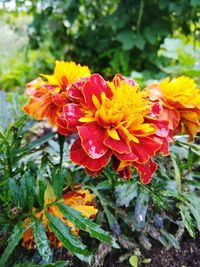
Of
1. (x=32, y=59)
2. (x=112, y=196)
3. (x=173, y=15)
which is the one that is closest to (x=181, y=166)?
(x=112, y=196)

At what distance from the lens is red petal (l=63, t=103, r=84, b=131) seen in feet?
2.09

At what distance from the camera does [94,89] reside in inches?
25.9

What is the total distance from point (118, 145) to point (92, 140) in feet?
0.13

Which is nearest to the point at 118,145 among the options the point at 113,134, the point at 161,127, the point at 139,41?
the point at 113,134

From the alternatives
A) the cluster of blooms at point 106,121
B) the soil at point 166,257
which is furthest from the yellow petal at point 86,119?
the soil at point 166,257

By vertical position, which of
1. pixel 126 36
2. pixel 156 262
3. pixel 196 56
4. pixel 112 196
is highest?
pixel 126 36

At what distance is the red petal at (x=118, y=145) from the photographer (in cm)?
60

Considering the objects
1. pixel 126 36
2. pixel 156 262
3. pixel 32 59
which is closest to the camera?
pixel 156 262

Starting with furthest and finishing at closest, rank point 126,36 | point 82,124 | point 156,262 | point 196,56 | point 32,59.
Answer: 1. point 32,59
2. point 126,36
3. point 196,56
4. point 156,262
5. point 82,124

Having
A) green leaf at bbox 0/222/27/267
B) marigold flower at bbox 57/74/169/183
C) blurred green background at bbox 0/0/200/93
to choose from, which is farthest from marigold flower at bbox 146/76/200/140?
blurred green background at bbox 0/0/200/93

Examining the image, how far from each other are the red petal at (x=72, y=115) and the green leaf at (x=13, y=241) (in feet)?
0.58

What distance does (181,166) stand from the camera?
87 cm

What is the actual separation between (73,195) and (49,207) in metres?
0.06

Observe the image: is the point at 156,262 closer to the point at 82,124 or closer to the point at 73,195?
the point at 73,195
